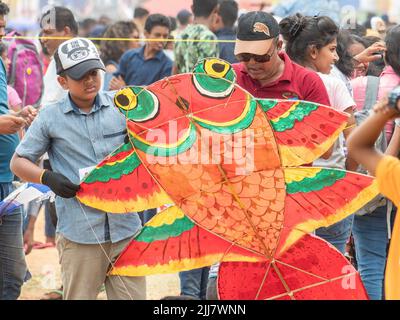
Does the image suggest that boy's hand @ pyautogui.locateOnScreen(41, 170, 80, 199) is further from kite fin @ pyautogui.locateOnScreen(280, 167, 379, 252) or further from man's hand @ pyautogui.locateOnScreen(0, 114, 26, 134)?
kite fin @ pyautogui.locateOnScreen(280, 167, 379, 252)

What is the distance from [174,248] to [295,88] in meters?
1.10

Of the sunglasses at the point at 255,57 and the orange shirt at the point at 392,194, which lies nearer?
the orange shirt at the point at 392,194

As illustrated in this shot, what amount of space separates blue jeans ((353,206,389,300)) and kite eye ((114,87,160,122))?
1.55 metres

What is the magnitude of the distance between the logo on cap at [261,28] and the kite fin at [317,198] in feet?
2.83

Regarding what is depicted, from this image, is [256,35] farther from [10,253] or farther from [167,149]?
[10,253]

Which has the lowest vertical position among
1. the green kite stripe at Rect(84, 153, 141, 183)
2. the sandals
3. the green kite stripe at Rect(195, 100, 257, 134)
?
the sandals

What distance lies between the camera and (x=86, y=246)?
5.31 metres

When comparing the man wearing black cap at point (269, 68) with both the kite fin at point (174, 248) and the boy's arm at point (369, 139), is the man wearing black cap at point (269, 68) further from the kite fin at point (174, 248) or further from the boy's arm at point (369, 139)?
the boy's arm at point (369, 139)

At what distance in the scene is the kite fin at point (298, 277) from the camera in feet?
15.7

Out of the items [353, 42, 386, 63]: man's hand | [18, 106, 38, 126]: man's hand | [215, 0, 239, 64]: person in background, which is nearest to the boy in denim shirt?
[18, 106, 38, 126]: man's hand

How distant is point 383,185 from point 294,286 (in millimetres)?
1085

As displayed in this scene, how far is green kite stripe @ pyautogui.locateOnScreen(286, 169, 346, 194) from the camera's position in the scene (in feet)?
15.8

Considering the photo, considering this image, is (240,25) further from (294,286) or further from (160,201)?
(294,286)

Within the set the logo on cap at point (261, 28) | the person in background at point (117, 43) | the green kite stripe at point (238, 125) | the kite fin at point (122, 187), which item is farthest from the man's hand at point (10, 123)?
the person in background at point (117, 43)
